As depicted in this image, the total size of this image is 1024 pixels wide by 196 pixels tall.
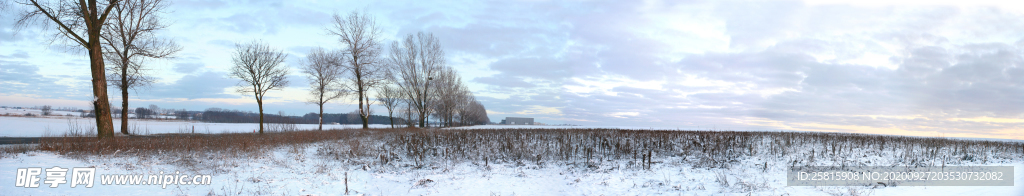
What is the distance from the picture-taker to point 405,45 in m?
32.6

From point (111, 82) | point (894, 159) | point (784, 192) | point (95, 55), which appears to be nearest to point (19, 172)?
point (95, 55)

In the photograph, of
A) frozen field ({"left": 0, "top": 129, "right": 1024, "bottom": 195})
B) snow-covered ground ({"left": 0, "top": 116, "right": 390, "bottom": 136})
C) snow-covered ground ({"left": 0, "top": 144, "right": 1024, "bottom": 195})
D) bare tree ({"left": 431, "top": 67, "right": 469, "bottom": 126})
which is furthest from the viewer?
bare tree ({"left": 431, "top": 67, "right": 469, "bottom": 126})

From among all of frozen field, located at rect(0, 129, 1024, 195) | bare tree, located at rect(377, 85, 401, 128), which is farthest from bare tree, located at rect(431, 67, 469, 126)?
frozen field, located at rect(0, 129, 1024, 195)

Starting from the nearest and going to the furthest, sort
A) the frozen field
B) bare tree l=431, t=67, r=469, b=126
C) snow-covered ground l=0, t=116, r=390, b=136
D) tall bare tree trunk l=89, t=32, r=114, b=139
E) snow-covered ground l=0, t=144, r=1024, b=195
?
snow-covered ground l=0, t=144, r=1024, b=195
the frozen field
tall bare tree trunk l=89, t=32, r=114, b=139
snow-covered ground l=0, t=116, r=390, b=136
bare tree l=431, t=67, r=469, b=126

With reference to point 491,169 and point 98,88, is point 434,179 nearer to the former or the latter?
point 491,169

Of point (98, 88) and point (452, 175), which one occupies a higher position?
point (98, 88)

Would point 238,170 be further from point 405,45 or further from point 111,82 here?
point 405,45

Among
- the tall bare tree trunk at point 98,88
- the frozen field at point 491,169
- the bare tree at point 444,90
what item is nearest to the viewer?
the frozen field at point 491,169

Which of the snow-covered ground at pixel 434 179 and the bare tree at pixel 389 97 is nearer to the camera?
the snow-covered ground at pixel 434 179

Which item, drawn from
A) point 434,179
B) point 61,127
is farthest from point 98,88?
point 61,127

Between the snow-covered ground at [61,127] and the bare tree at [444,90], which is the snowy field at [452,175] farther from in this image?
the bare tree at [444,90]

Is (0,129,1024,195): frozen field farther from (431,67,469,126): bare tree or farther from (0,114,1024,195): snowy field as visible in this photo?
(431,67,469,126): bare tree

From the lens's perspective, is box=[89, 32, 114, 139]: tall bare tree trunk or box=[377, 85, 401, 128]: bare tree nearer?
box=[89, 32, 114, 139]: tall bare tree trunk

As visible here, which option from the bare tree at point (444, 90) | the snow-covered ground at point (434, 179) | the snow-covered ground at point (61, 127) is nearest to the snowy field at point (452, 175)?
the snow-covered ground at point (434, 179)
